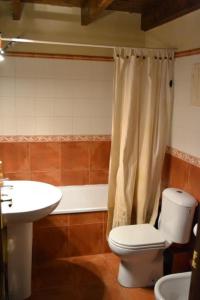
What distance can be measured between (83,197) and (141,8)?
2.00 metres

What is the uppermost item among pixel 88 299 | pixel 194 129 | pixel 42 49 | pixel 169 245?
pixel 42 49

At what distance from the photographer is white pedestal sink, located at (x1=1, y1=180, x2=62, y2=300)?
6.81 ft

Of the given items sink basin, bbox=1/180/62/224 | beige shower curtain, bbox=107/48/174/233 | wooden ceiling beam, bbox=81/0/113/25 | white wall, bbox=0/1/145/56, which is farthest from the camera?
white wall, bbox=0/1/145/56

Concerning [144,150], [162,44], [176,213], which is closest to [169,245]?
[176,213]

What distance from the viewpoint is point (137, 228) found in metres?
2.71

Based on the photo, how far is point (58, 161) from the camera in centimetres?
327

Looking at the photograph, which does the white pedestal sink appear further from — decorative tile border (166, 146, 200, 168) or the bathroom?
decorative tile border (166, 146, 200, 168)

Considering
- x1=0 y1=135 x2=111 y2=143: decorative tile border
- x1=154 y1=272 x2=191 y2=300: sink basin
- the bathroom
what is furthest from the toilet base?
x1=0 y1=135 x2=111 y2=143: decorative tile border

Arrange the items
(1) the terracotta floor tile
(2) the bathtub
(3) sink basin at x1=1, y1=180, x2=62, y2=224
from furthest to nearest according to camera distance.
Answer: (2) the bathtub → (1) the terracotta floor tile → (3) sink basin at x1=1, y1=180, x2=62, y2=224

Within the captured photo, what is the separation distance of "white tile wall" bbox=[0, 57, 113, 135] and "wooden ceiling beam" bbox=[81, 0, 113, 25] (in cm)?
41

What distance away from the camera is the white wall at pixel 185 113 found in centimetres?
253

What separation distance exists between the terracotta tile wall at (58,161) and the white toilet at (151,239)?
850 mm

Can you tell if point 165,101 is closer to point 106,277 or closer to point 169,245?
point 169,245

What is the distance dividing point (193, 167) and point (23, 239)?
143 centimetres
